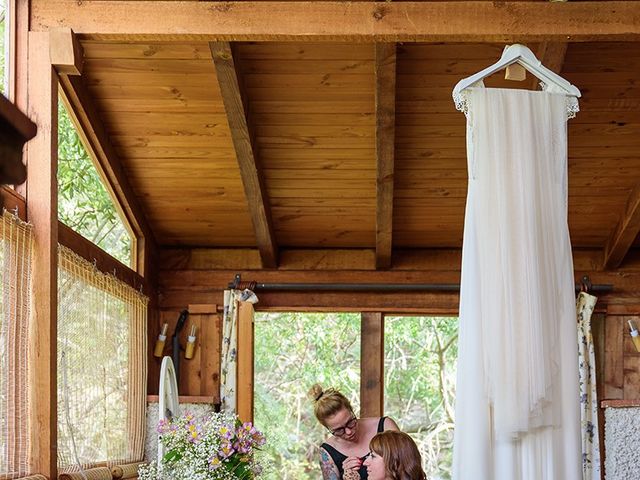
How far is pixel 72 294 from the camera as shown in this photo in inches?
202

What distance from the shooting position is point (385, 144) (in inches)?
228

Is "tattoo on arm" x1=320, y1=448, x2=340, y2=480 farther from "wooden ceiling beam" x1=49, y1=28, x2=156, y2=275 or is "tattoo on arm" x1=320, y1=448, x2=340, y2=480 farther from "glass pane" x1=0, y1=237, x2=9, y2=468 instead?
"wooden ceiling beam" x1=49, y1=28, x2=156, y2=275

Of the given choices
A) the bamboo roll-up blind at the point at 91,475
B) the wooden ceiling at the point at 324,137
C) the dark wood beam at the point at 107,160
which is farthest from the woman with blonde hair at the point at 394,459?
the dark wood beam at the point at 107,160

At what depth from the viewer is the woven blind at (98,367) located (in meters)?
5.04

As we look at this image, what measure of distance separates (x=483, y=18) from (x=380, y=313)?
3142 mm

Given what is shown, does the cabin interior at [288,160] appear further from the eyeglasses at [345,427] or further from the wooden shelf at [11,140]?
the wooden shelf at [11,140]

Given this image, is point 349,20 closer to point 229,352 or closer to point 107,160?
point 107,160

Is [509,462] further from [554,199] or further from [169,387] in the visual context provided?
[169,387]

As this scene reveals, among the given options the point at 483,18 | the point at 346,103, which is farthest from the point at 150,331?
the point at 483,18

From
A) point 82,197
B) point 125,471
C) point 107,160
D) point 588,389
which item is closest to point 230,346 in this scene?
point 125,471

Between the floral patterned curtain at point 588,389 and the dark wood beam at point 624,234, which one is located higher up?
the dark wood beam at point 624,234

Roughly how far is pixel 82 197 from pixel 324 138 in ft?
4.62

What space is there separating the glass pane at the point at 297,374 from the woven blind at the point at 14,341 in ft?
16.2

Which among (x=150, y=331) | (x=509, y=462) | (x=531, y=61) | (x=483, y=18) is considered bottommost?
(x=509, y=462)
